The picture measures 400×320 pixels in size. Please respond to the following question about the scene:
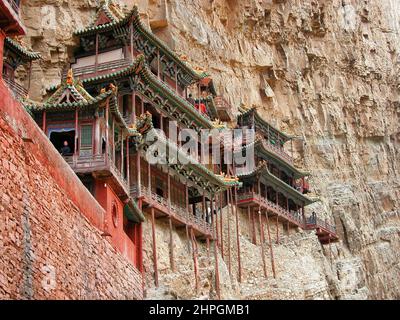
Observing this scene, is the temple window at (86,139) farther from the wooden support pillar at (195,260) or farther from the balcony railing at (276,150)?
the balcony railing at (276,150)

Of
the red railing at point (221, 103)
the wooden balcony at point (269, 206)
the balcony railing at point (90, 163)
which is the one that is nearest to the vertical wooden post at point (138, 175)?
the balcony railing at point (90, 163)

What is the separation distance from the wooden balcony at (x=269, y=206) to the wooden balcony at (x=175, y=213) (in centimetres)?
850

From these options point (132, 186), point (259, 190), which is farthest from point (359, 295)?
point (132, 186)

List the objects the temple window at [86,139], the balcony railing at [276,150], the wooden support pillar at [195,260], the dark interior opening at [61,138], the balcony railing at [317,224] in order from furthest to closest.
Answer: the balcony railing at [317,224]
the balcony railing at [276,150]
the wooden support pillar at [195,260]
the dark interior opening at [61,138]
the temple window at [86,139]

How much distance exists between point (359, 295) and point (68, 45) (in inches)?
939

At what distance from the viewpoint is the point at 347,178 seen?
198 ft

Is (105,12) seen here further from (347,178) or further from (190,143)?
(347,178)

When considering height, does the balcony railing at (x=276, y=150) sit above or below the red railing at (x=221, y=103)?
below

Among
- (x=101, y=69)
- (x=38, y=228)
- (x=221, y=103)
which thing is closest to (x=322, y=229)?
(x=221, y=103)

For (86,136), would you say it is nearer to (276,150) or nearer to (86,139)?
(86,139)

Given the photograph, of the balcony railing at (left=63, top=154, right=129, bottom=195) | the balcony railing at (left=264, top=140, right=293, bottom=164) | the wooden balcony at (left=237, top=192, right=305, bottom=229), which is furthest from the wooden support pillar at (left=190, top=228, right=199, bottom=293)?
the balcony railing at (left=264, top=140, right=293, bottom=164)

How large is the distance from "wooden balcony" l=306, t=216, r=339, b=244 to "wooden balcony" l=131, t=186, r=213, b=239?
614 inches

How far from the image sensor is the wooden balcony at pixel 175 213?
31156 mm

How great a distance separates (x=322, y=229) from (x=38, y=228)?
120 ft
